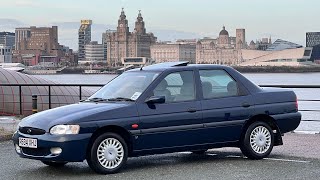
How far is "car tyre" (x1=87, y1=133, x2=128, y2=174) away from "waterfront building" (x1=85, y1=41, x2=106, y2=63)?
128263 millimetres

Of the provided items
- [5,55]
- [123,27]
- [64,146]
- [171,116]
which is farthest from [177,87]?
[123,27]

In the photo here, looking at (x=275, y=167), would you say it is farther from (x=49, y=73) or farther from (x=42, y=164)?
(x=49, y=73)

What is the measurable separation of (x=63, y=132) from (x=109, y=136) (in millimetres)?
684

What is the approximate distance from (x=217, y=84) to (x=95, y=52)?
136477mm

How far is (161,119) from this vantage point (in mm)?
9117

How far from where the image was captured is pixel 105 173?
8.73 meters

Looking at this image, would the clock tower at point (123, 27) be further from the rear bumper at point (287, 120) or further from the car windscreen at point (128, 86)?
the car windscreen at point (128, 86)

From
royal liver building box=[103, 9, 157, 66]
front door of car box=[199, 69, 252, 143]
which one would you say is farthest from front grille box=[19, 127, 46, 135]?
royal liver building box=[103, 9, 157, 66]

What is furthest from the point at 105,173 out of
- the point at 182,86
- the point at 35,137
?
the point at 182,86

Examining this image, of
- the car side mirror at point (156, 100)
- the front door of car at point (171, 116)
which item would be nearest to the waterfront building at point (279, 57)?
the front door of car at point (171, 116)

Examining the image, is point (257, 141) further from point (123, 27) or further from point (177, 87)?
point (123, 27)

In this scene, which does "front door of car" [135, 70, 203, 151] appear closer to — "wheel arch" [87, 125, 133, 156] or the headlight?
"wheel arch" [87, 125, 133, 156]

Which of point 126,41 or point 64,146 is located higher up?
point 126,41

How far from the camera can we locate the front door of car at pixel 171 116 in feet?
29.6
